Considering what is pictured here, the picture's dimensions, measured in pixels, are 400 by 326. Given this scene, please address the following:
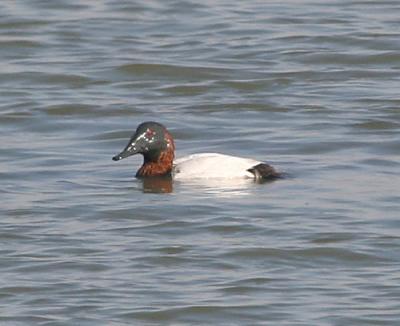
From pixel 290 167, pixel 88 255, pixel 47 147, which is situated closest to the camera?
pixel 88 255

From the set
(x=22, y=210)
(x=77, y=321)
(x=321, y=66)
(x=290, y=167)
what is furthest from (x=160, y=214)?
(x=321, y=66)

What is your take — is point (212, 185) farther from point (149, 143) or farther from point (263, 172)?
point (149, 143)

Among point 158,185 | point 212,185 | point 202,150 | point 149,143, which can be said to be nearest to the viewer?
point 212,185

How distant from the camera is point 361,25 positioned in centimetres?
2070

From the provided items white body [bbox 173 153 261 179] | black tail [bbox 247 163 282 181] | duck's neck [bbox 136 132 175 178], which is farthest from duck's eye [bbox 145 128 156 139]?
black tail [bbox 247 163 282 181]

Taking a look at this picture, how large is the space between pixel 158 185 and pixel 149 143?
1.50 ft

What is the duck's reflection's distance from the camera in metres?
13.4

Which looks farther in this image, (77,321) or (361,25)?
(361,25)

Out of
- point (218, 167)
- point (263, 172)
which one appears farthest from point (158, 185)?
point (263, 172)

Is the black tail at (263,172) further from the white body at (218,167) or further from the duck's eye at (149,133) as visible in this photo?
the duck's eye at (149,133)

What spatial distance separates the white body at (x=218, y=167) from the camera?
1336cm

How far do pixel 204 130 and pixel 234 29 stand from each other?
5.37 m

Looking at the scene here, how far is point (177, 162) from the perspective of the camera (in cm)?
1388

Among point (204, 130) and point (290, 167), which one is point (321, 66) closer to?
point (204, 130)
